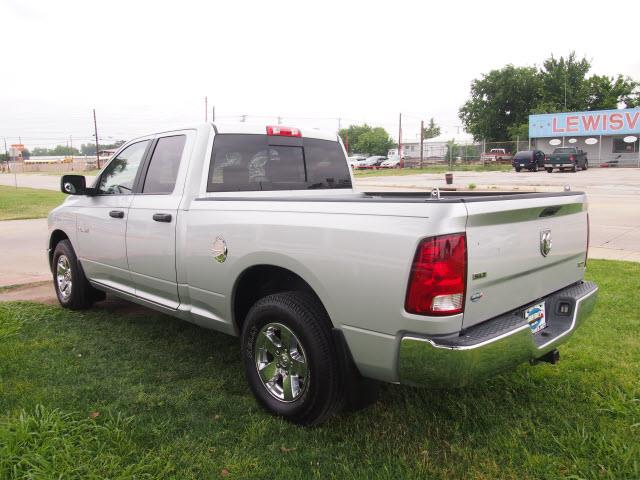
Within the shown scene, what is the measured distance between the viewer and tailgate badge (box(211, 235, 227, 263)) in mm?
3469

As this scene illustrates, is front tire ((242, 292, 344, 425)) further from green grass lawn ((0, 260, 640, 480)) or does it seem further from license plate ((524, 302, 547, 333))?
license plate ((524, 302, 547, 333))

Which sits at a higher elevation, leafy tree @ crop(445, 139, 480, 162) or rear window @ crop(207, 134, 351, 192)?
leafy tree @ crop(445, 139, 480, 162)

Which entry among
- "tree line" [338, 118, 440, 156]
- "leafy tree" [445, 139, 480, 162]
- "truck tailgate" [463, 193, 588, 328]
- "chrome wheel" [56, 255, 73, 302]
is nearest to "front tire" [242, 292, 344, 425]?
"truck tailgate" [463, 193, 588, 328]

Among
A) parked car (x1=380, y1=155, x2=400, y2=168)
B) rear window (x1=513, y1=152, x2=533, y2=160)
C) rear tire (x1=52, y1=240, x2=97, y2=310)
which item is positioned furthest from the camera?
parked car (x1=380, y1=155, x2=400, y2=168)

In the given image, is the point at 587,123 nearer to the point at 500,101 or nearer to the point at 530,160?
the point at 530,160

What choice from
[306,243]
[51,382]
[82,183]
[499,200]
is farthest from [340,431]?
[82,183]

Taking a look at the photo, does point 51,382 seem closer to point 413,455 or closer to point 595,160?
point 413,455

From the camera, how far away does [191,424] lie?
3.24 metres

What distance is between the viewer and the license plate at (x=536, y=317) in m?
3.02

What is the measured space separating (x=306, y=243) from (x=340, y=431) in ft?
3.72

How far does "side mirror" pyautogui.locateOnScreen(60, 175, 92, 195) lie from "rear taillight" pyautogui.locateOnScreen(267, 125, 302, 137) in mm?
1880

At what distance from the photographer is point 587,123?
1602 inches

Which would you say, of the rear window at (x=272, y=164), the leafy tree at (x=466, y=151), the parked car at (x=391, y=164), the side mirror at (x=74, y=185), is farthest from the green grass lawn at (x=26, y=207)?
the parked car at (x=391, y=164)

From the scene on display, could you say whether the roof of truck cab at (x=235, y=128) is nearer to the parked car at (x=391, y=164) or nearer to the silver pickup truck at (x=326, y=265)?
the silver pickup truck at (x=326, y=265)
